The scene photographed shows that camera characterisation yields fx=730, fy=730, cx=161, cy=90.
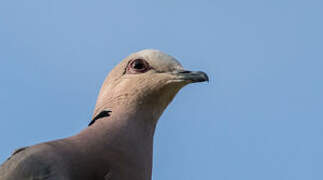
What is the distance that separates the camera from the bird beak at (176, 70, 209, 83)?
7039 millimetres

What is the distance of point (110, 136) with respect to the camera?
6332 mm

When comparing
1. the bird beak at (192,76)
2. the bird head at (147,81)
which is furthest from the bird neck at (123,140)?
the bird beak at (192,76)

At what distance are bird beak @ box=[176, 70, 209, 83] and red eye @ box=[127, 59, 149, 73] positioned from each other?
1.08 ft

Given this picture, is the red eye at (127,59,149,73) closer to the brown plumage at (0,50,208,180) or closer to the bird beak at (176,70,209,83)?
the brown plumage at (0,50,208,180)

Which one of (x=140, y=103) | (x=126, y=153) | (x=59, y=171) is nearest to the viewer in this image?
(x=59, y=171)

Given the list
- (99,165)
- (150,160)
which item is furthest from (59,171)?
(150,160)

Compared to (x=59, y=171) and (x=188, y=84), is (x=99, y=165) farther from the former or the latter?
(x=188, y=84)

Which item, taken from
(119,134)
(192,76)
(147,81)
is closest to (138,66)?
(147,81)

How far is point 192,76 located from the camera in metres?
7.07

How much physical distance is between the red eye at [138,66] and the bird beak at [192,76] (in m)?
0.33

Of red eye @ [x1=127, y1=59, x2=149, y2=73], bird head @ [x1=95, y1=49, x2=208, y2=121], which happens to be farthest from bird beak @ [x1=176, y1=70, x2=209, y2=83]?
red eye @ [x1=127, y1=59, x2=149, y2=73]

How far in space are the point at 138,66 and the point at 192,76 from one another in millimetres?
553

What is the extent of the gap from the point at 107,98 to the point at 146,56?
57cm

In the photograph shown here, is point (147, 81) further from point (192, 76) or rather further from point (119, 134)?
point (119, 134)
